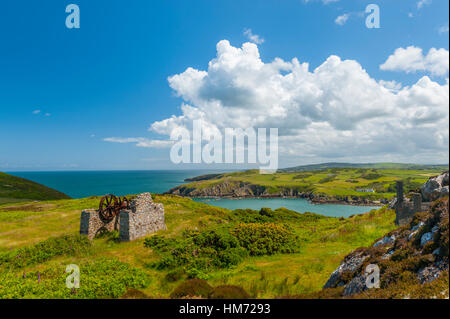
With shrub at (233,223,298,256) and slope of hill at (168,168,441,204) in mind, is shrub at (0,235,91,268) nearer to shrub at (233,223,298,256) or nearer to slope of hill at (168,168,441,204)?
shrub at (233,223,298,256)

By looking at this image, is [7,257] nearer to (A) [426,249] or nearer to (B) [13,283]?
(B) [13,283]

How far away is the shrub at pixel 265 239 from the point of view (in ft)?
54.0

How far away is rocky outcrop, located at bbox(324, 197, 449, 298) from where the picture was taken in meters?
5.68

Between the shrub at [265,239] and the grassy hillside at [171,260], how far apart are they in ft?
0.23

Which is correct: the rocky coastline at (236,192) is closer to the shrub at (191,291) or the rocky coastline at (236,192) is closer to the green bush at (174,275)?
the green bush at (174,275)

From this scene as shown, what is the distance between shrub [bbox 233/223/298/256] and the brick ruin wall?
838 centimetres

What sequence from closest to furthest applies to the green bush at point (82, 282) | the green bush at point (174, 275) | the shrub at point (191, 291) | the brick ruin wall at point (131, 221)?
1. the shrub at point (191, 291)
2. the green bush at point (82, 282)
3. the green bush at point (174, 275)
4. the brick ruin wall at point (131, 221)

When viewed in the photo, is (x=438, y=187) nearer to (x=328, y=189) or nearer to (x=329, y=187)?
(x=328, y=189)

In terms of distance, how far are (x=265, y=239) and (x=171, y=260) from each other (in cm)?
781

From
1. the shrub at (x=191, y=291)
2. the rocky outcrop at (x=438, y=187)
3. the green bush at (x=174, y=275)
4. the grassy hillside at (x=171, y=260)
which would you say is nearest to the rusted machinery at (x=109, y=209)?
the grassy hillside at (x=171, y=260)

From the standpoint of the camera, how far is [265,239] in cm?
1733

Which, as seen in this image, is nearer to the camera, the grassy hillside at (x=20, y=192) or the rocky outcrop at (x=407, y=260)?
the rocky outcrop at (x=407, y=260)

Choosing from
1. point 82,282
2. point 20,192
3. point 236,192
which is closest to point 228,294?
point 82,282
